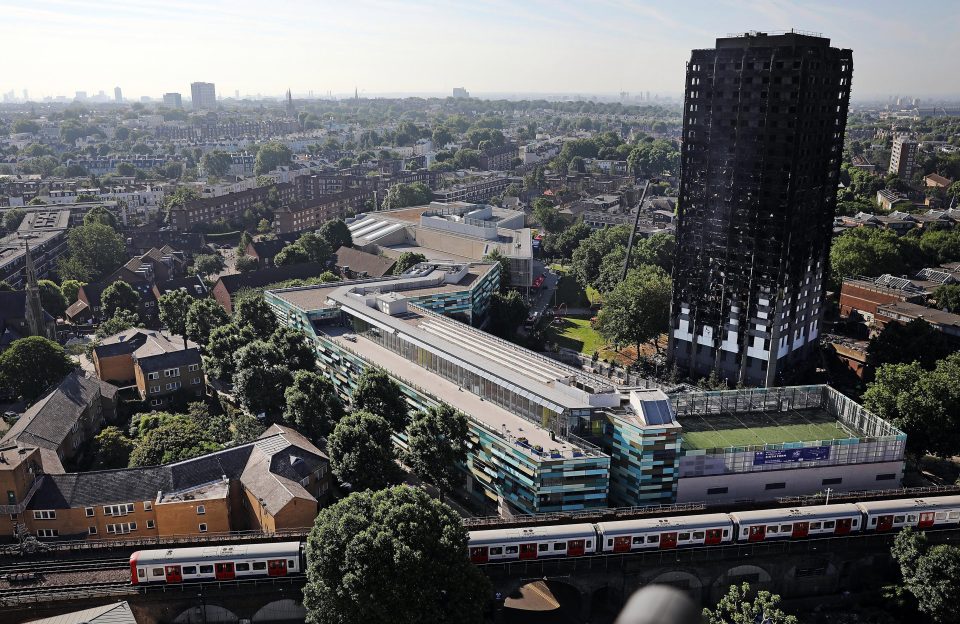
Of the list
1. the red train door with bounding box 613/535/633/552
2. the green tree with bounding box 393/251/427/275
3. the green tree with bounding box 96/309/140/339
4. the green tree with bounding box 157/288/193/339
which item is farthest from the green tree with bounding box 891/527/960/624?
the green tree with bounding box 96/309/140/339

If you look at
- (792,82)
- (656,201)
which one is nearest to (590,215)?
(656,201)

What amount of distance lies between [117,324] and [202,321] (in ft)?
A: 35.8

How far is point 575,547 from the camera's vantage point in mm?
41562

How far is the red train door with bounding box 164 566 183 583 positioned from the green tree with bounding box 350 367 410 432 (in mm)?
18669

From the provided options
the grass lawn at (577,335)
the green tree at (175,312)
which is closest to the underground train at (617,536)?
the grass lawn at (577,335)

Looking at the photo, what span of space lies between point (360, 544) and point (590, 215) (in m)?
110

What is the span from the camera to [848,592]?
44969mm

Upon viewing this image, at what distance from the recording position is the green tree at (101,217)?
391 feet

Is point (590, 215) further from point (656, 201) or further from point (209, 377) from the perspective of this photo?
point (209, 377)

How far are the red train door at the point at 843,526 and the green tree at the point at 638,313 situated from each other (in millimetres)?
35373

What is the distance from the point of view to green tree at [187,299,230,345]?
77.4m

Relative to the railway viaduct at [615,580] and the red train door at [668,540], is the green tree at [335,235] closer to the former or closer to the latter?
the railway viaduct at [615,580]

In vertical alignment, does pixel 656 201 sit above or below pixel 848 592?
above

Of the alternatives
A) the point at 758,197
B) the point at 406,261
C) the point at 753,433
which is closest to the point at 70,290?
the point at 406,261
